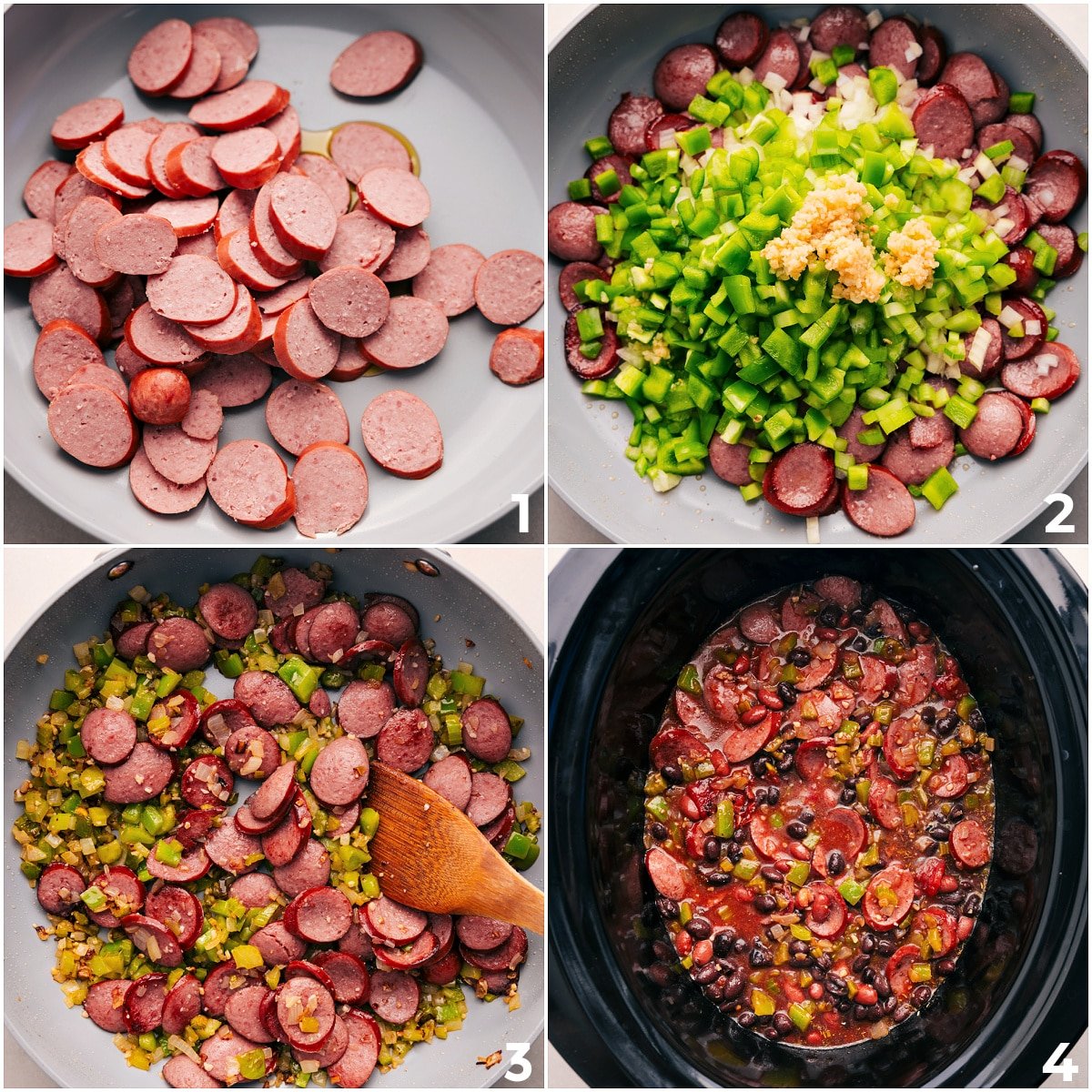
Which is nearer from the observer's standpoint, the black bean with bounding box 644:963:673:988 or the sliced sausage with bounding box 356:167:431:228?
the black bean with bounding box 644:963:673:988

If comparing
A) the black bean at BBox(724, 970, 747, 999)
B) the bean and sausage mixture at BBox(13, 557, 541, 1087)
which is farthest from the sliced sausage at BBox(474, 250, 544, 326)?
the black bean at BBox(724, 970, 747, 999)

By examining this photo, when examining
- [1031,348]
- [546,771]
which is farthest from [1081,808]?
[546,771]

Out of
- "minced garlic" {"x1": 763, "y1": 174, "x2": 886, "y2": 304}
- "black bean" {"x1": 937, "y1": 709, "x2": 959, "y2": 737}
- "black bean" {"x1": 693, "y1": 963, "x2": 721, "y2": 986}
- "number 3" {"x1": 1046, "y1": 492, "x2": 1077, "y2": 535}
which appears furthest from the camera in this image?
"number 3" {"x1": 1046, "y1": 492, "x2": 1077, "y2": 535}

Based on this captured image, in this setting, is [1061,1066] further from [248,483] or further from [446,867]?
[248,483]

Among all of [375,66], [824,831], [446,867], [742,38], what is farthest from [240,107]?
[824,831]

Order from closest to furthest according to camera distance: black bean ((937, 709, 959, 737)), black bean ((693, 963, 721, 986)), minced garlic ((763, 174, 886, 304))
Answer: minced garlic ((763, 174, 886, 304)) < black bean ((693, 963, 721, 986)) < black bean ((937, 709, 959, 737))

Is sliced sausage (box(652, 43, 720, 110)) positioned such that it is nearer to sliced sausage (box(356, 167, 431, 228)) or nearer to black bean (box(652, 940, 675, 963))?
sliced sausage (box(356, 167, 431, 228))

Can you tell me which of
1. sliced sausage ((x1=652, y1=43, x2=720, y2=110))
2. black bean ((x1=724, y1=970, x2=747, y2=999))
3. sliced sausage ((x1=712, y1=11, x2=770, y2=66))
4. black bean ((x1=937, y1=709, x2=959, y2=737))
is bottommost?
black bean ((x1=724, y1=970, x2=747, y2=999))

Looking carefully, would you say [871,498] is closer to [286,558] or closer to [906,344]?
[906,344]
